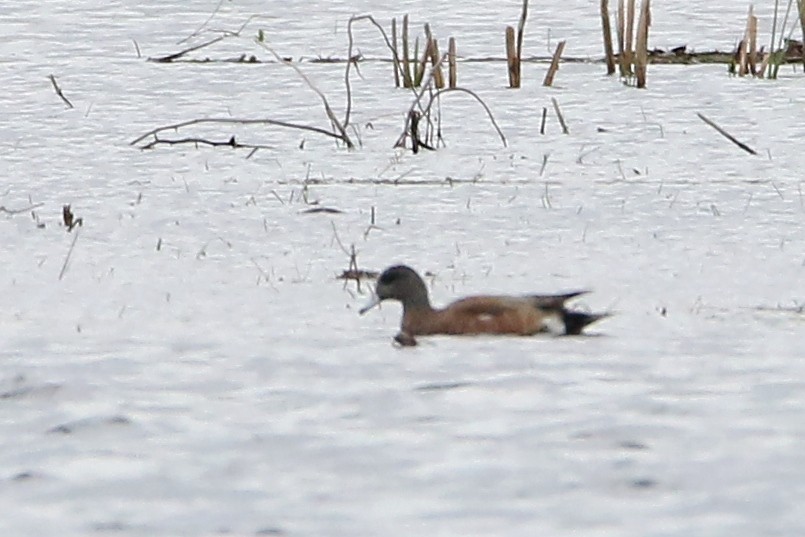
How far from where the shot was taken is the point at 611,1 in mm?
16016

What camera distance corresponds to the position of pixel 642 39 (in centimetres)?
1209

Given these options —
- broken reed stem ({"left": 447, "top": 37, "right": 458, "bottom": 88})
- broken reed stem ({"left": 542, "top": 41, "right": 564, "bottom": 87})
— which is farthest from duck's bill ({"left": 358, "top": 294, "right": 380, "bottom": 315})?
broken reed stem ({"left": 542, "top": 41, "right": 564, "bottom": 87})

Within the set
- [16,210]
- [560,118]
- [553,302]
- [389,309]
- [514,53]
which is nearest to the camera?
[553,302]

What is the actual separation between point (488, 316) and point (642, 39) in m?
6.45

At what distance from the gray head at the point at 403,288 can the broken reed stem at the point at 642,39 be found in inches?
242

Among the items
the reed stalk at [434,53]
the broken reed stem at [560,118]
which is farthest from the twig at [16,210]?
the reed stalk at [434,53]

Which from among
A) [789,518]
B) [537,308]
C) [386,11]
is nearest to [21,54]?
[386,11]

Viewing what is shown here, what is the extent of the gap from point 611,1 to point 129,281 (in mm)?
9585

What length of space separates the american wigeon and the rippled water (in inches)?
2.2

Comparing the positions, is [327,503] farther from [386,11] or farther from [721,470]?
[386,11]

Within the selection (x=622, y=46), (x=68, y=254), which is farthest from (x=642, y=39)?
(x=68, y=254)

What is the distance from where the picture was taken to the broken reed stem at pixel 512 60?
12.1 meters

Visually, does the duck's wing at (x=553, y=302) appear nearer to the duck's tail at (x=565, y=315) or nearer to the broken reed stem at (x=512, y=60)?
the duck's tail at (x=565, y=315)

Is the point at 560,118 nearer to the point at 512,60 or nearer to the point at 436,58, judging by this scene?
the point at 436,58
